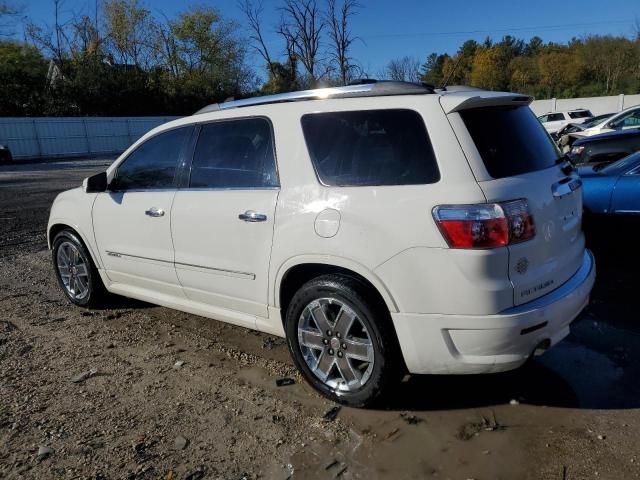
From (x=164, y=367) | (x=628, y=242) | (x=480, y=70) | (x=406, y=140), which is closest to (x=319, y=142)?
(x=406, y=140)

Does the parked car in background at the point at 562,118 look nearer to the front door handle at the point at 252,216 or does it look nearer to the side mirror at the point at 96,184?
A: the side mirror at the point at 96,184

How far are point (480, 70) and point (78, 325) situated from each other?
6104cm

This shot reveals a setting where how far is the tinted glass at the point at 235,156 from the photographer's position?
140 inches

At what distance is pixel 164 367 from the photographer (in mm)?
3969

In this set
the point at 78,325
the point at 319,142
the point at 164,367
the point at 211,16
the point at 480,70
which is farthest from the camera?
the point at 480,70

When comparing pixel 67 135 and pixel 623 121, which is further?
pixel 67 135

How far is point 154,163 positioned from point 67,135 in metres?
33.4

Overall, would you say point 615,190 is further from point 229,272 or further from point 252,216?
point 229,272

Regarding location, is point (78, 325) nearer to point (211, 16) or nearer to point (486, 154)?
point (486, 154)

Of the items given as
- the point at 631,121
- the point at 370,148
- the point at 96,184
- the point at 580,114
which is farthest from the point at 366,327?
the point at 580,114

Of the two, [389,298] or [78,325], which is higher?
[389,298]

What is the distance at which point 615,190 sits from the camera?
17.8 feet

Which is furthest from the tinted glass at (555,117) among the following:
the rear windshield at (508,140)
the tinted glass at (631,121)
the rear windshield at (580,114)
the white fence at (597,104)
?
the rear windshield at (508,140)

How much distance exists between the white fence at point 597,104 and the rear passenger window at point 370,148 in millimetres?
36633
